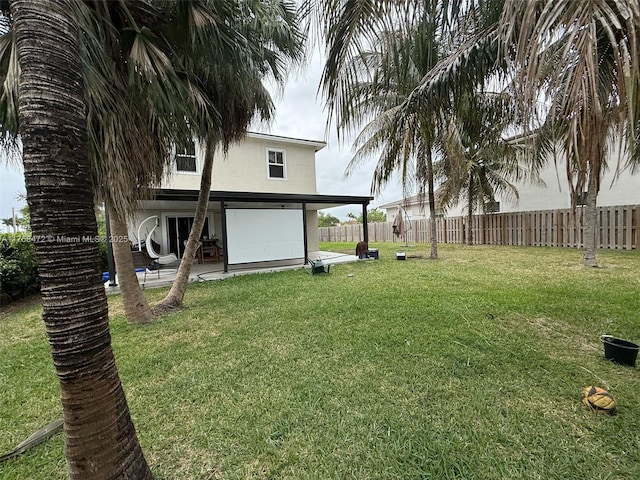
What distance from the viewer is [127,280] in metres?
4.86

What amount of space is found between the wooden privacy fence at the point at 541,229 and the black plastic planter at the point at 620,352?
13.3ft

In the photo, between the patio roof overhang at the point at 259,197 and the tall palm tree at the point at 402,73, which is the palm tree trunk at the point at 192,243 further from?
the tall palm tree at the point at 402,73

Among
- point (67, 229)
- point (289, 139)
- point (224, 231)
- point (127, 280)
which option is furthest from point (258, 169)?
point (67, 229)

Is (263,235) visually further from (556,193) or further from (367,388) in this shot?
(556,193)

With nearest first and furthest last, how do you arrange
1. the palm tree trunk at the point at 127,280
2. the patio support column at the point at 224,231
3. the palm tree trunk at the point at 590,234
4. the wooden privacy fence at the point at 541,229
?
the palm tree trunk at the point at 127,280 → the palm tree trunk at the point at 590,234 → the patio support column at the point at 224,231 → the wooden privacy fence at the point at 541,229

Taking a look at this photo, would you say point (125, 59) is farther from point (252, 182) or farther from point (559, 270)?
point (559, 270)

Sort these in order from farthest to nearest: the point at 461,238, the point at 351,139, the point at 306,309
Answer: the point at 461,238 → the point at 306,309 → the point at 351,139

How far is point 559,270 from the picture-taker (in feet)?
25.7

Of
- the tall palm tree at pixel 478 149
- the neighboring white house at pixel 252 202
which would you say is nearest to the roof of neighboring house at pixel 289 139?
the neighboring white house at pixel 252 202

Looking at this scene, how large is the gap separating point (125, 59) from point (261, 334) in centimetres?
388

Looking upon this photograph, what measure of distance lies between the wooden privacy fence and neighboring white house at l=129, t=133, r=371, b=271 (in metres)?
8.06

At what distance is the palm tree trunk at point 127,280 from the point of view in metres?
4.66

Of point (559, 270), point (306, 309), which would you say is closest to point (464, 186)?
point (559, 270)

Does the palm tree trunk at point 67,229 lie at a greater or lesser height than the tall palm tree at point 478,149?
lesser
